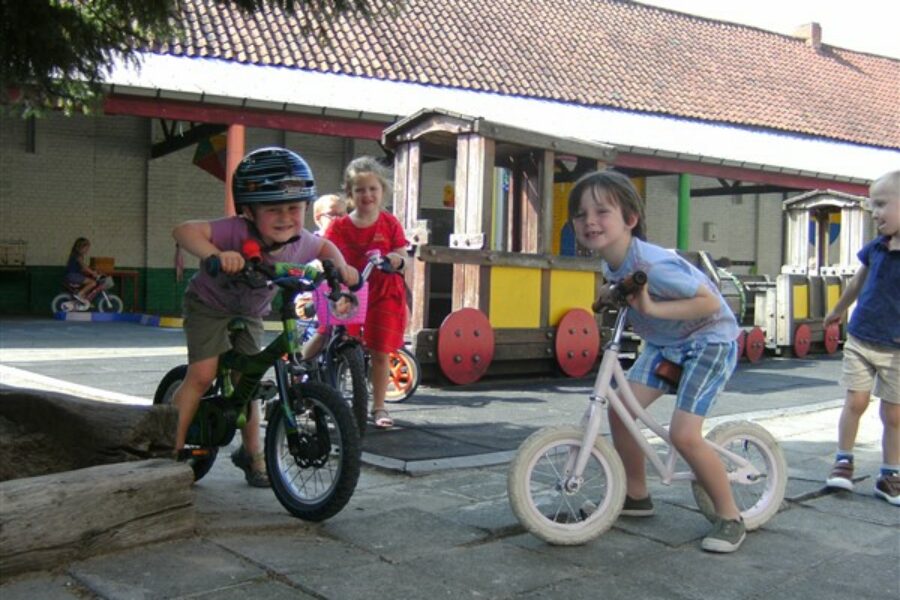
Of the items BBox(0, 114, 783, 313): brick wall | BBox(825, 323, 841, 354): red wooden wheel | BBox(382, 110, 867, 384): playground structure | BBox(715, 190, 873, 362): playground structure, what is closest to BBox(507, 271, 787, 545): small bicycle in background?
BBox(382, 110, 867, 384): playground structure

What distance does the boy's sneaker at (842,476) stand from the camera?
185 inches

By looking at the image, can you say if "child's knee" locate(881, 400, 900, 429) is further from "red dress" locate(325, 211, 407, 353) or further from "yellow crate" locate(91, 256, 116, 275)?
"yellow crate" locate(91, 256, 116, 275)

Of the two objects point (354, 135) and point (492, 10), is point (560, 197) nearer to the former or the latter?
point (354, 135)

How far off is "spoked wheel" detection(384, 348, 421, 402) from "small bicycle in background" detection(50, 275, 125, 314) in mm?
→ 12359

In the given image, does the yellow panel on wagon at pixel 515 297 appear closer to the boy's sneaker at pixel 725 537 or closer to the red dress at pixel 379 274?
the red dress at pixel 379 274

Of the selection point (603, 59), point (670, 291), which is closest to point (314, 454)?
point (670, 291)

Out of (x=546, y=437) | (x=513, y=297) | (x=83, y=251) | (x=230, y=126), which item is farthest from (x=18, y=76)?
(x=83, y=251)

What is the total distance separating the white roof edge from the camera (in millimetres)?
15492

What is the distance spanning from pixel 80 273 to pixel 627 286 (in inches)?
659

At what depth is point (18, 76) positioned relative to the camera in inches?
213

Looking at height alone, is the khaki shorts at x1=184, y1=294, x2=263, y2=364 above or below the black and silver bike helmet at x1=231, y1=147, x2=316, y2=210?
below

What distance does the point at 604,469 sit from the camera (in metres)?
3.70

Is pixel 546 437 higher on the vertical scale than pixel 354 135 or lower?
lower

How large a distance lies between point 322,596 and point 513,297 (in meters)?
6.02
